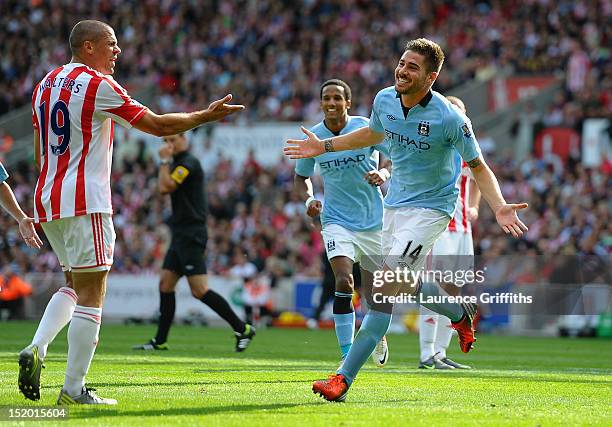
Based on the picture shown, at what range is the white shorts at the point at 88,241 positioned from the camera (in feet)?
24.9

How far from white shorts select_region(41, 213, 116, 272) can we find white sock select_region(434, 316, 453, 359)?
17.8 ft

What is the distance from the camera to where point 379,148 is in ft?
37.6

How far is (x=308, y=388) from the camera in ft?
29.7

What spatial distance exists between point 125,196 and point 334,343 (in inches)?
587

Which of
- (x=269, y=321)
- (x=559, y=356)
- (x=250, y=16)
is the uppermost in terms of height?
(x=250, y=16)

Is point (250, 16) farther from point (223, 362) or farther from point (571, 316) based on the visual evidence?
point (223, 362)

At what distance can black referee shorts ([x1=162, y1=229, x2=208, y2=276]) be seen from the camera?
575 inches

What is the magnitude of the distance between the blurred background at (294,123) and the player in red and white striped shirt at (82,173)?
47.7 ft

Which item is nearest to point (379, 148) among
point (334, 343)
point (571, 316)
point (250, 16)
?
point (334, 343)

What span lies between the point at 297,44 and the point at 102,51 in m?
27.3

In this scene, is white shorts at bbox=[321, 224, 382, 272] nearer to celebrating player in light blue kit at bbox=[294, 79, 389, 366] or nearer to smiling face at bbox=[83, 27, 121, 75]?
celebrating player in light blue kit at bbox=[294, 79, 389, 366]

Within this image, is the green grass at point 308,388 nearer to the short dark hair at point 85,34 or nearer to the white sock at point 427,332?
the white sock at point 427,332

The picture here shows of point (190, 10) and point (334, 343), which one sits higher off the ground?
point (190, 10)

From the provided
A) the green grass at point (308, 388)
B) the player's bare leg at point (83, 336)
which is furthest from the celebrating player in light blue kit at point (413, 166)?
the player's bare leg at point (83, 336)
